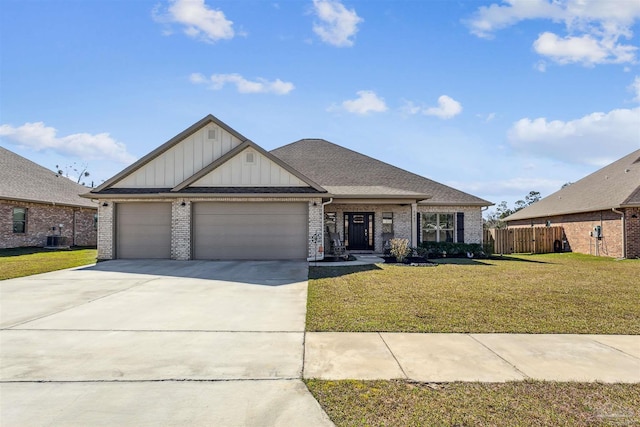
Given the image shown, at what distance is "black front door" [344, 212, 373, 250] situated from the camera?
1827 cm

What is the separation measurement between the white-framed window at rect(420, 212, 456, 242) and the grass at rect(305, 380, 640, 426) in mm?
15559

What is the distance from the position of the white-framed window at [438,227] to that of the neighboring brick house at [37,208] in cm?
2105

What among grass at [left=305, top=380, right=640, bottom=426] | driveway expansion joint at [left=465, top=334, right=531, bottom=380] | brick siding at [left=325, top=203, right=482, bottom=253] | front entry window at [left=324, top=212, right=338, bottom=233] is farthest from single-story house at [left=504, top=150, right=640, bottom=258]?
grass at [left=305, top=380, right=640, bottom=426]

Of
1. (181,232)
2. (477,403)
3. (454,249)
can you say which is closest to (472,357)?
(477,403)

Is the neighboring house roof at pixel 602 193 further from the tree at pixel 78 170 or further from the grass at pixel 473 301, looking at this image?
the tree at pixel 78 170

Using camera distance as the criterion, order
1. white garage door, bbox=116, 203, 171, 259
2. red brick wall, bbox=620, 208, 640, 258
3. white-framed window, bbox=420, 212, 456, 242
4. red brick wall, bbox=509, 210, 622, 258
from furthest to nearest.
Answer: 1. white-framed window, bbox=420, 212, 456, 242
2. red brick wall, bbox=509, 210, 622, 258
3. red brick wall, bbox=620, 208, 640, 258
4. white garage door, bbox=116, 203, 171, 259

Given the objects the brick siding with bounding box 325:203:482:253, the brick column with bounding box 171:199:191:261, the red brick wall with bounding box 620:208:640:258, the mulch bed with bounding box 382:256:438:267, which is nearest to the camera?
the mulch bed with bounding box 382:256:438:267

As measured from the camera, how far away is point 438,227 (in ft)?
62.5

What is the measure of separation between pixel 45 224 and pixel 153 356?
74.6ft

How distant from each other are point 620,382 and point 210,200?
44.7 feet

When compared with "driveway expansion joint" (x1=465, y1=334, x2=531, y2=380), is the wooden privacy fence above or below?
above

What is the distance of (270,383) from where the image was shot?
3.67 metres

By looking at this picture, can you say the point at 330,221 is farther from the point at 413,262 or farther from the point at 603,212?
the point at 603,212

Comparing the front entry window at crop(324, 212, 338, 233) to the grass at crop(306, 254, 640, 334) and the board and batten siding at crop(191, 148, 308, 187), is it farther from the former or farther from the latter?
the grass at crop(306, 254, 640, 334)
